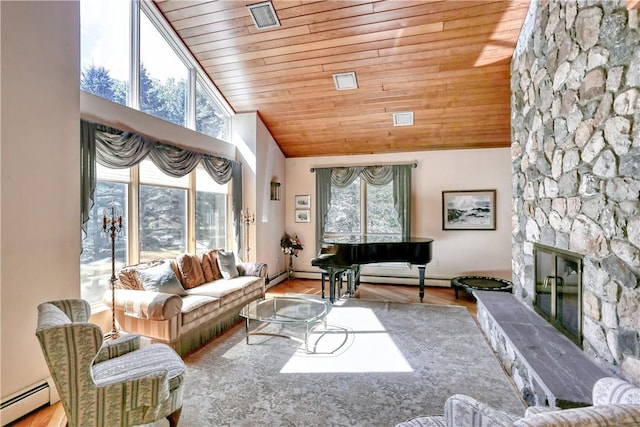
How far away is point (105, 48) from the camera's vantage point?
10.9 feet

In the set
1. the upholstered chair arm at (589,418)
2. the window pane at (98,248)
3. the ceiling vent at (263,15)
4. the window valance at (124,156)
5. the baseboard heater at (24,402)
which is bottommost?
the baseboard heater at (24,402)

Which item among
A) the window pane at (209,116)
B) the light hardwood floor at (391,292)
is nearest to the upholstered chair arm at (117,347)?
the light hardwood floor at (391,292)

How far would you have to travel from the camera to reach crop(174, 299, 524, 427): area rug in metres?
2.17

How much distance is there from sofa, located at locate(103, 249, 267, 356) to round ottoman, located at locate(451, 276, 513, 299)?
311 centimetres

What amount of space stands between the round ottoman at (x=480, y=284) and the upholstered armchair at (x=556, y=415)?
3.49 metres

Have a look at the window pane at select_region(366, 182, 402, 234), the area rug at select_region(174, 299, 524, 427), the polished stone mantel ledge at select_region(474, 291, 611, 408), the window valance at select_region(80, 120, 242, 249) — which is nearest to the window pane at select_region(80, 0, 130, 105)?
the window valance at select_region(80, 120, 242, 249)

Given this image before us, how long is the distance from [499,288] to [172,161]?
194 inches

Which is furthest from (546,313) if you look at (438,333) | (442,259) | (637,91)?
(442,259)

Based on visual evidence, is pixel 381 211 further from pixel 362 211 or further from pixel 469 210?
pixel 469 210

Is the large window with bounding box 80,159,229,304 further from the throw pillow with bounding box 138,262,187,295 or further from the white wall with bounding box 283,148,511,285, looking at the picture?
the white wall with bounding box 283,148,511,285

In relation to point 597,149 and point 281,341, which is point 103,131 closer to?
point 281,341

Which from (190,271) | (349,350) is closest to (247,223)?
(190,271)

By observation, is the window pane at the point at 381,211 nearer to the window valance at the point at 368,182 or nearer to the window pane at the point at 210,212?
the window valance at the point at 368,182

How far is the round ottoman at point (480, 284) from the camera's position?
15.7 feet
